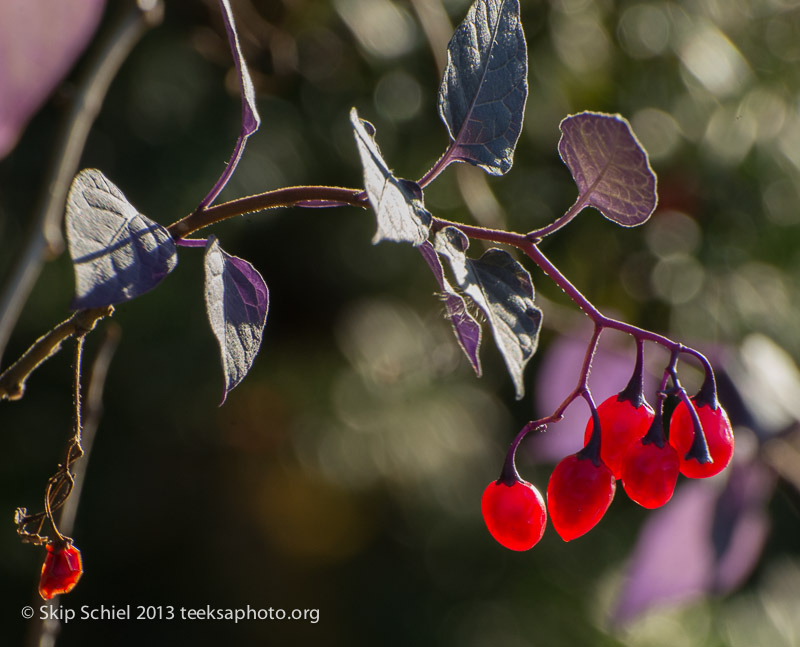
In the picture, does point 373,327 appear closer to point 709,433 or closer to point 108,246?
point 709,433

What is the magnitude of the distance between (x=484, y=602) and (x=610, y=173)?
34.3 inches

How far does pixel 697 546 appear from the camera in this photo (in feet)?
2.38

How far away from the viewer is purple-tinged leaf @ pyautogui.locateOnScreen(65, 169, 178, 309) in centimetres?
21

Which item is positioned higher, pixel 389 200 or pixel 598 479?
pixel 389 200

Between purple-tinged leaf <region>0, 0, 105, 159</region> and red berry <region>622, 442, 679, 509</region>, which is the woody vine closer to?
red berry <region>622, 442, 679, 509</region>

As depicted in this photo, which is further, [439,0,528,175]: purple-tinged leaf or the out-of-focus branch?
the out-of-focus branch

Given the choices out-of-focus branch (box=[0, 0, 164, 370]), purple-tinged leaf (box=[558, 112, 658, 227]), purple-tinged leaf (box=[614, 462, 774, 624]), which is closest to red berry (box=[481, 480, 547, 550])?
purple-tinged leaf (box=[558, 112, 658, 227])

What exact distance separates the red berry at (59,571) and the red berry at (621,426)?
8.7 inches

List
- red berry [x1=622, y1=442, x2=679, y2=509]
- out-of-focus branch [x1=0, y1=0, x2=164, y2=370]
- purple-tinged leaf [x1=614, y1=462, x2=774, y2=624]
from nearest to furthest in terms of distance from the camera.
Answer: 1. red berry [x1=622, y1=442, x2=679, y2=509]
2. out-of-focus branch [x1=0, y1=0, x2=164, y2=370]
3. purple-tinged leaf [x1=614, y1=462, x2=774, y2=624]

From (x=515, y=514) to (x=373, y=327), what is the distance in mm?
691

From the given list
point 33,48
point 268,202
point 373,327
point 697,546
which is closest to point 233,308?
point 268,202

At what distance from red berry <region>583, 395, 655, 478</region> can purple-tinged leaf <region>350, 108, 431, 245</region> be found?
14 centimetres

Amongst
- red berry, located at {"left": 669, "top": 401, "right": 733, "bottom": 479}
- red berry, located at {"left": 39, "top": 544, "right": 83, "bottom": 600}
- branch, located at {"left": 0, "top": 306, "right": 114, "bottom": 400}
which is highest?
branch, located at {"left": 0, "top": 306, "right": 114, "bottom": 400}

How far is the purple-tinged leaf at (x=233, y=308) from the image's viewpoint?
0.84 feet
